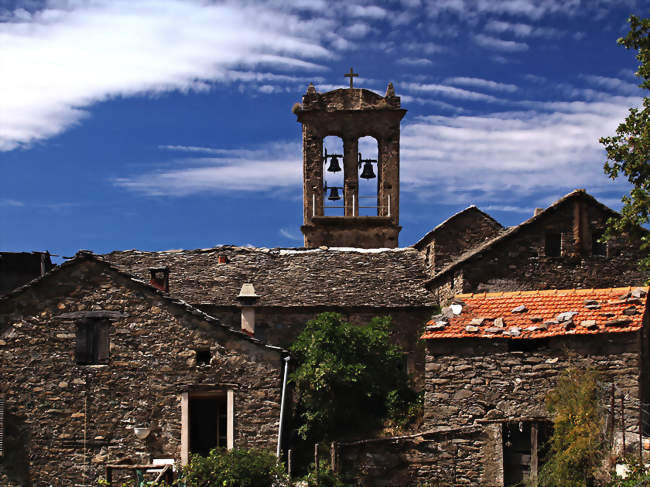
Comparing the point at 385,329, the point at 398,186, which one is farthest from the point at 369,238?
the point at 385,329

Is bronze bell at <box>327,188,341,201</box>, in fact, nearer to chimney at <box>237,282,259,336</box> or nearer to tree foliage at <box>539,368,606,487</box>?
chimney at <box>237,282,259,336</box>

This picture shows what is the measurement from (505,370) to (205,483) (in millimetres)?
6513

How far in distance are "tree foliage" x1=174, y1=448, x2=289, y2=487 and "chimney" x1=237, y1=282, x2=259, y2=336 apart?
16.6 feet

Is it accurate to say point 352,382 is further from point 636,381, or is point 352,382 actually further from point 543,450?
point 636,381

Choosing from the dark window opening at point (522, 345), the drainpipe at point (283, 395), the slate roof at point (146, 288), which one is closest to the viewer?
the dark window opening at point (522, 345)

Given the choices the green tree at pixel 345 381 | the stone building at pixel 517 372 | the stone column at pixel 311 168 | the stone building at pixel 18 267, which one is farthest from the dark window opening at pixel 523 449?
the stone building at pixel 18 267

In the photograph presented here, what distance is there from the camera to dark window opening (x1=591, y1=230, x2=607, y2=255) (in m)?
21.8

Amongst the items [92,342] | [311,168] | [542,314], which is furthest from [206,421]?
[311,168]

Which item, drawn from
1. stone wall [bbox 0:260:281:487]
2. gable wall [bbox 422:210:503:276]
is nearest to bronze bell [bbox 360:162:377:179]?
gable wall [bbox 422:210:503:276]

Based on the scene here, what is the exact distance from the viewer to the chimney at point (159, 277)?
23125 mm

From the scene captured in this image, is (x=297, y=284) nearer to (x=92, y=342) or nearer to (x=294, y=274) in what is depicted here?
(x=294, y=274)

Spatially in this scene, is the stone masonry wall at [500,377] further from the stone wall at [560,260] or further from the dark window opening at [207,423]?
the dark window opening at [207,423]

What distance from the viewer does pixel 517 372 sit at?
1842 centimetres

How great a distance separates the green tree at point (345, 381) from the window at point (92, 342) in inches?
171
